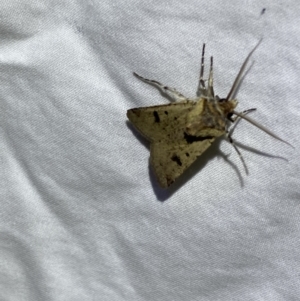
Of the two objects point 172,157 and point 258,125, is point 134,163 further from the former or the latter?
point 258,125

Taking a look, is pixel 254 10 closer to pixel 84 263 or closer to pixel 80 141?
pixel 80 141

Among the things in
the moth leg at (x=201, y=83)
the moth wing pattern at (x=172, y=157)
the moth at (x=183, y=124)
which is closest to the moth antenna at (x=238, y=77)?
the moth at (x=183, y=124)

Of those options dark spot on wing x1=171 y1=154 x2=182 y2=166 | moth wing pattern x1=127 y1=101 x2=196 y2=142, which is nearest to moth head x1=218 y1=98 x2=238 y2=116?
moth wing pattern x1=127 y1=101 x2=196 y2=142

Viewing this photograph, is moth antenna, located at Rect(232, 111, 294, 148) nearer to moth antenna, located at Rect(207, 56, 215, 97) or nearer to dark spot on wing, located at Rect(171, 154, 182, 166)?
moth antenna, located at Rect(207, 56, 215, 97)

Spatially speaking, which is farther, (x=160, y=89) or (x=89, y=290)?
(x=89, y=290)

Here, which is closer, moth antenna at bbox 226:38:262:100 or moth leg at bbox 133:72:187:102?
moth antenna at bbox 226:38:262:100

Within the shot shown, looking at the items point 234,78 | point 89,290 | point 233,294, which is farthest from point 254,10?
point 89,290

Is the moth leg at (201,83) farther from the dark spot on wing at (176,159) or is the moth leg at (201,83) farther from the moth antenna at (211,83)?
the dark spot on wing at (176,159)
